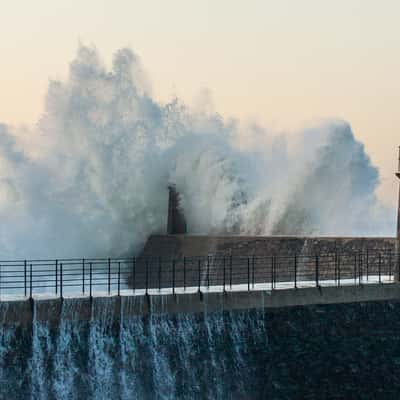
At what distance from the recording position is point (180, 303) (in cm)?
1530

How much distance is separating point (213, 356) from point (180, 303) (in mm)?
794

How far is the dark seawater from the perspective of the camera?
555 inches

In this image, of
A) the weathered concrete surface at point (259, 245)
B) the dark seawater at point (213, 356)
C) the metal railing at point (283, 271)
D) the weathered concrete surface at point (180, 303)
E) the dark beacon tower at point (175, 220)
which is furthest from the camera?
the dark beacon tower at point (175, 220)

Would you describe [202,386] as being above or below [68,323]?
below

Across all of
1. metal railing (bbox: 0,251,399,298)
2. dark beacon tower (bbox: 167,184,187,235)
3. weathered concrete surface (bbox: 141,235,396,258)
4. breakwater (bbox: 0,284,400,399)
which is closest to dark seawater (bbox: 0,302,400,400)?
breakwater (bbox: 0,284,400,399)

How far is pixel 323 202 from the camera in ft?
103

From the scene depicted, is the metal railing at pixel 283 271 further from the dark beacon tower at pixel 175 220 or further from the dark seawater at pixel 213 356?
the dark beacon tower at pixel 175 220

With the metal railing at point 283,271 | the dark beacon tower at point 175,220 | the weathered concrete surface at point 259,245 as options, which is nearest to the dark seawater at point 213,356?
the metal railing at point 283,271

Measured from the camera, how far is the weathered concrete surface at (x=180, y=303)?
14.3 m

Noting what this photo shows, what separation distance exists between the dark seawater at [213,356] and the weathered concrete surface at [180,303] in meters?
0.08

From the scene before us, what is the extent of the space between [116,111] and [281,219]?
19.5 ft

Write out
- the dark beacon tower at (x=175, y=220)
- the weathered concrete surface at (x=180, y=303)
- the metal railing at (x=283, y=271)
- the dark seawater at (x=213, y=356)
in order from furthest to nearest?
1. the dark beacon tower at (x=175, y=220)
2. the metal railing at (x=283, y=271)
3. the weathered concrete surface at (x=180, y=303)
4. the dark seawater at (x=213, y=356)

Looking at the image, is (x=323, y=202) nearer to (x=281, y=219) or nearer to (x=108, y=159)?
(x=281, y=219)

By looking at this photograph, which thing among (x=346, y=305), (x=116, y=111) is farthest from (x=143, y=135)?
(x=346, y=305)
